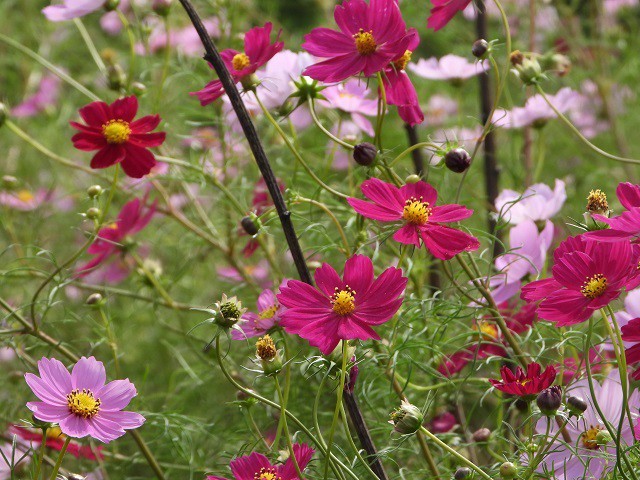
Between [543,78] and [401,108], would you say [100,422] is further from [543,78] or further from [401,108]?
[543,78]

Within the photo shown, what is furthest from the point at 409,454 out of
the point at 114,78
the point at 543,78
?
the point at 114,78

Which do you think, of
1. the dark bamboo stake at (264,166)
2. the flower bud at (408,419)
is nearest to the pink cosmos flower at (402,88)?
the dark bamboo stake at (264,166)

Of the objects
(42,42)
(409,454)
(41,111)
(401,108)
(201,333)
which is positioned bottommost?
(409,454)

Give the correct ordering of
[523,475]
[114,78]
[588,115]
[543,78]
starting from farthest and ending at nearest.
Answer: [588,115], [114,78], [543,78], [523,475]

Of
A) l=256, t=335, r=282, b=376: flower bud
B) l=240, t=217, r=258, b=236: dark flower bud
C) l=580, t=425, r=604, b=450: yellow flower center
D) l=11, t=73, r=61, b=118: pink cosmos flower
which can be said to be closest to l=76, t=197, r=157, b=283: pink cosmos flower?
l=240, t=217, r=258, b=236: dark flower bud

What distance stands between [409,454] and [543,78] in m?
0.34

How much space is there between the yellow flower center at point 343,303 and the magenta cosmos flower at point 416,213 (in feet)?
0.16

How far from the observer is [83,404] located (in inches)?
23.5

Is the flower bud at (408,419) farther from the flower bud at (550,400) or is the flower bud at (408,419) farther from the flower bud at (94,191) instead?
the flower bud at (94,191)

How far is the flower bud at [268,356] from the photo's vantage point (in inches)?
21.9

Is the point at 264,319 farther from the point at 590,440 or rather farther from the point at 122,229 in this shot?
the point at 122,229

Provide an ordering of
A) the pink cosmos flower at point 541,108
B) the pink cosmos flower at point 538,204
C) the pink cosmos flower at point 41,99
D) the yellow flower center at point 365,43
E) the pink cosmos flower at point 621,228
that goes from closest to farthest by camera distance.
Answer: the pink cosmos flower at point 621,228, the yellow flower center at point 365,43, the pink cosmos flower at point 538,204, the pink cosmos flower at point 541,108, the pink cosmos flower at point 41,99

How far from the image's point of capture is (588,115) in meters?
1.53

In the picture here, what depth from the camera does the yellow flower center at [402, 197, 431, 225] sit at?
59 cm
